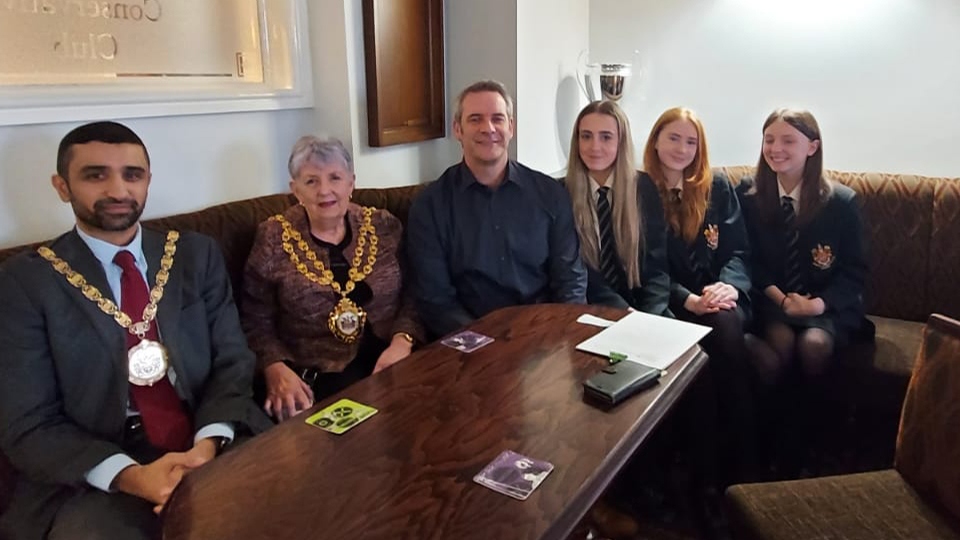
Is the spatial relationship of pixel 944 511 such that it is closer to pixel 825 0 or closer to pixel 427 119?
pixel 427 119

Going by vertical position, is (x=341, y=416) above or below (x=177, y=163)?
below

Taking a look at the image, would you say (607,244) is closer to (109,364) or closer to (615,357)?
(615,357)

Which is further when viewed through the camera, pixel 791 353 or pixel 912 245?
pixel 912 245

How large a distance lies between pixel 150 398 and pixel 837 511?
57.3 inches

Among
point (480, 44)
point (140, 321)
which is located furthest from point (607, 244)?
point (140, 321)

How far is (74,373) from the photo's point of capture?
4.88 feet

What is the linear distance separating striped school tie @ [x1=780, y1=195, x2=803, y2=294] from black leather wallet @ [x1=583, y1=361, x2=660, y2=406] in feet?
4.37

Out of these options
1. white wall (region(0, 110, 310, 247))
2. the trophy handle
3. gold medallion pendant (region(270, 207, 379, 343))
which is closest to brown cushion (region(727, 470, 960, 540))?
gold medallion pendant (region(270, 207, 379, 343))

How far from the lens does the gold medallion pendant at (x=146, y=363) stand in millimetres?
1551

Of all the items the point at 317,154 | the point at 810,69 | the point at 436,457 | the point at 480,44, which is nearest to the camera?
the point at 436,457

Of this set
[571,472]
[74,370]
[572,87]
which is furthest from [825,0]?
[74,370]

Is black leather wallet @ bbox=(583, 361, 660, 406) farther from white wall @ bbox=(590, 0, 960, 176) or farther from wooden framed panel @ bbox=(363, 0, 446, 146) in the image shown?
A: white wall @ bbox=(590, 0, 960, 176)

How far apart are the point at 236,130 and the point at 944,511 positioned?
2101 mm

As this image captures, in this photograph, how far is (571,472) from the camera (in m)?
1.11
